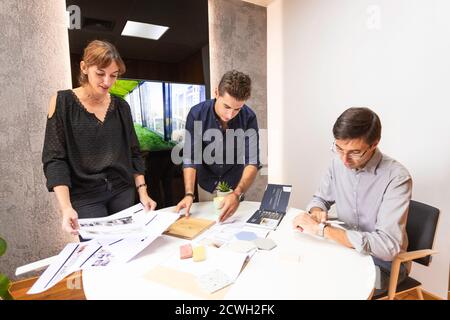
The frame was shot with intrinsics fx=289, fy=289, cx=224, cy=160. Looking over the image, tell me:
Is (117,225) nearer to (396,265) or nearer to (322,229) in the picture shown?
(322,229)

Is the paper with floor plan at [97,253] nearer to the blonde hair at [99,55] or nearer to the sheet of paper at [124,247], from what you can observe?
the sheet of paper at [124,247]

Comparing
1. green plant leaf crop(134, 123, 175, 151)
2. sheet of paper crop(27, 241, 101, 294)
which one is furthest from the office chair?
green plant leaf crop(134, 123, 175, 151)

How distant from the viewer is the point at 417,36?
6.67 feet

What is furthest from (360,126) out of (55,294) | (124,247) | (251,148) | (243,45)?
(243,45)

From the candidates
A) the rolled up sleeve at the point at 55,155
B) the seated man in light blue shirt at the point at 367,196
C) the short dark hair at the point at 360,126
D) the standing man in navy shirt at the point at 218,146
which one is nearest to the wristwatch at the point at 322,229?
the seated man in light blue shirt at the point at 367,196

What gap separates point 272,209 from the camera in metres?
1.62

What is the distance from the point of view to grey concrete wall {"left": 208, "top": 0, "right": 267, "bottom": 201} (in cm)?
321

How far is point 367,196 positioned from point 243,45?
8.34ft

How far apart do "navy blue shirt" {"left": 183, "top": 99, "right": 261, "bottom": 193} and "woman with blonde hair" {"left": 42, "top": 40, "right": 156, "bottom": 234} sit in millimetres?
513

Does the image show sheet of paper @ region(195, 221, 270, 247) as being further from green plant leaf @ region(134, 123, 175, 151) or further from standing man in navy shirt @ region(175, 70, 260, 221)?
green plant leaf @ region(134, 123, 175, 151)

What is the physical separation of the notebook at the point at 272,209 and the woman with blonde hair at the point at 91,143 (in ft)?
1.82

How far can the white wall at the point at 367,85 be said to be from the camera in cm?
197
